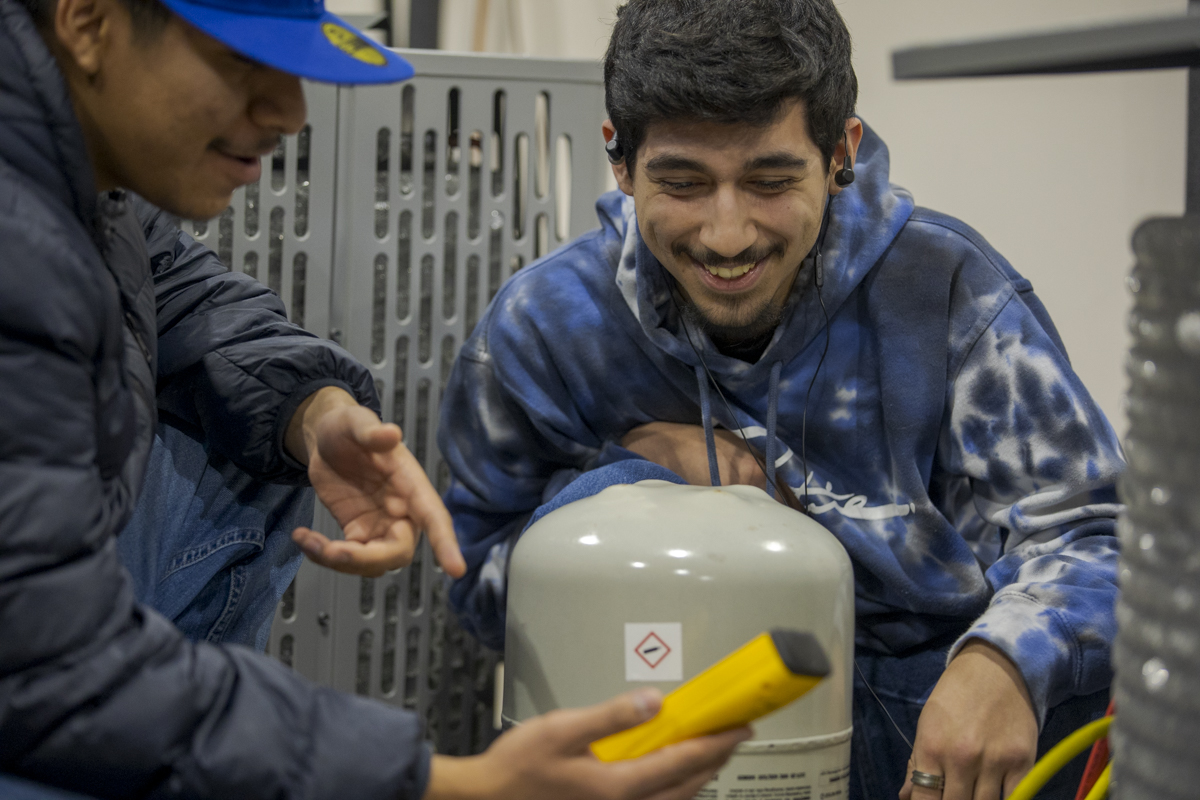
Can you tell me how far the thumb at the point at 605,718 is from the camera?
0.66 metres

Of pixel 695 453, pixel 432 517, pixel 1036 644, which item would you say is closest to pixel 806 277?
pixel 695 453

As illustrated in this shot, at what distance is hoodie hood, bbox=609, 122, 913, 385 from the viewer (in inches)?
47.8

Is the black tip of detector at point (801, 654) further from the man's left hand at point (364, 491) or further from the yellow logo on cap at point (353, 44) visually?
the yellow logo on cap at point (353, 44)

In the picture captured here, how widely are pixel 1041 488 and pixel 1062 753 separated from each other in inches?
16.3

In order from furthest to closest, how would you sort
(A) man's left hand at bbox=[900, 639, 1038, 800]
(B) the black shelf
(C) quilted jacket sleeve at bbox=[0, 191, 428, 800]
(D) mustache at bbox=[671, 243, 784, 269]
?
(D) mustache at bbox=[671, 243, 784, 269] < (A) man's left hand at bbox=[900, 639, 1038, 800] < (C) quilted jacket sleeve at bbox=[0, 191, 428, 800] < (B) the black shelf

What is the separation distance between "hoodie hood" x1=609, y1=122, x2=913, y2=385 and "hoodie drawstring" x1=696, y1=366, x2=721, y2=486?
0.02 m

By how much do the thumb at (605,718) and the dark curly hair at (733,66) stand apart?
63cm

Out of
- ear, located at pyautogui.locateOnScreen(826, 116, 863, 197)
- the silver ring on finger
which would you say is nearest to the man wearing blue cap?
the silver ring on finger

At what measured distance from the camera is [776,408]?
1221 millimetres

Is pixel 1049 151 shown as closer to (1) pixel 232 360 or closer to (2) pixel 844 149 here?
(2) pixel 844 149

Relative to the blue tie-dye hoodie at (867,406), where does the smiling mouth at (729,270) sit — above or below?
above

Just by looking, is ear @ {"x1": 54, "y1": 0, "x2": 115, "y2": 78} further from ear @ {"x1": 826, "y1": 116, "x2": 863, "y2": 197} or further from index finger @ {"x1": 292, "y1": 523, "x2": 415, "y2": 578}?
ear @ {"x1": 826, "y1": 116, "x2": 863, "y2": 197}

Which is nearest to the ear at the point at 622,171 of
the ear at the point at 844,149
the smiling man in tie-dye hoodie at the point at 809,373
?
the smiling man in tie-dye hoodie at the point at 809,373

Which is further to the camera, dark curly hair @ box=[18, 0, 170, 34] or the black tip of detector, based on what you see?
dark curly hair @ box=[18, 0, 170, 34]
